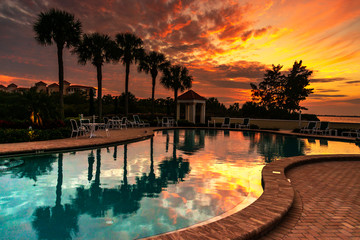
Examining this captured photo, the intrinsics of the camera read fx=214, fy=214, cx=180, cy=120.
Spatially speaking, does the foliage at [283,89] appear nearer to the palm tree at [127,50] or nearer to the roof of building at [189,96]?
the roof of building at [189,96]

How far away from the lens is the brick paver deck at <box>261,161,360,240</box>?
267cm

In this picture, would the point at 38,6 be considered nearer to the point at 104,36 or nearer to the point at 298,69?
the point at 104,36

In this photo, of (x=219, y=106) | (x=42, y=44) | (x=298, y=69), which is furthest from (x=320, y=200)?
(x=219, y=106)

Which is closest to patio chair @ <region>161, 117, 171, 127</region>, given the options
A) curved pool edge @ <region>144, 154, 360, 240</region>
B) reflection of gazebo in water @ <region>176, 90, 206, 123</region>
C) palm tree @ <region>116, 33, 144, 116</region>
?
reflection of gazebo in water @ <region>176, 90, 206, 123</region>

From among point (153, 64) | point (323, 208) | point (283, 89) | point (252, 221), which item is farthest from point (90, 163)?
point (283, 89)

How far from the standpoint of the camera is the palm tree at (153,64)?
24.4 m

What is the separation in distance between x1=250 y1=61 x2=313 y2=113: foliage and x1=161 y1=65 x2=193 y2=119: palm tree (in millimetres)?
14765

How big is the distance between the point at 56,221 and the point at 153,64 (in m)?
23.0

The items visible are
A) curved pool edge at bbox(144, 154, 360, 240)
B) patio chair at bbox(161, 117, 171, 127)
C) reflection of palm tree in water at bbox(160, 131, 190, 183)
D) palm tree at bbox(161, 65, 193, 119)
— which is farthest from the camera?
palm tree at bbox(161, 65, 193, 119)

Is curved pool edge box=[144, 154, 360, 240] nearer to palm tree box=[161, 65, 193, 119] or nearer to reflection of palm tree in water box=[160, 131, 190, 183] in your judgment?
reflection of palm tree in water box=[160, 131, 190, 183]

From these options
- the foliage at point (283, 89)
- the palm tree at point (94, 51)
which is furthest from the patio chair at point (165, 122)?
the foliage at point (283, 89)

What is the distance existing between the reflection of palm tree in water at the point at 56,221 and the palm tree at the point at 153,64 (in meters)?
20.9

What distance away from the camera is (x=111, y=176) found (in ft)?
18.6

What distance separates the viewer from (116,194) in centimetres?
444
